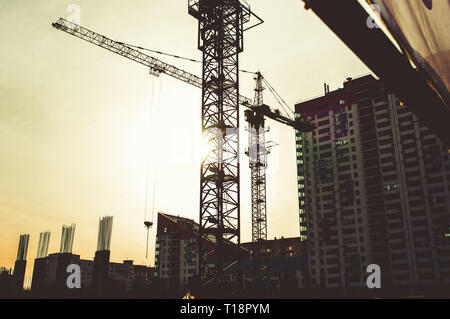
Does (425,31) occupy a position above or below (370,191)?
below

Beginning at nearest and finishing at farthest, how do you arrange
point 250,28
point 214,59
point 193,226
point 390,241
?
point 214,59
point 250,28
point 390,241
point 193,226

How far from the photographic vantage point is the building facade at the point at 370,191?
69188mm

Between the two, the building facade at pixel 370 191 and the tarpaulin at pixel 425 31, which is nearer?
the tarpaulin at pixel 425 31

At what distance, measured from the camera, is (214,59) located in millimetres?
32312

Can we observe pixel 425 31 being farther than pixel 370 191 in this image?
No

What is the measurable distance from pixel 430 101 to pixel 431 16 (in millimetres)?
1382

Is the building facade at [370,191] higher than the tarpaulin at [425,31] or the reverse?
higher

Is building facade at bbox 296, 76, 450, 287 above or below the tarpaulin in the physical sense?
above

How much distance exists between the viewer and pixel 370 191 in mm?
79250

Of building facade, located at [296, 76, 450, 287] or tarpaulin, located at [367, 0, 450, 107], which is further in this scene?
building facade, located at [296, 76, 450, 287]

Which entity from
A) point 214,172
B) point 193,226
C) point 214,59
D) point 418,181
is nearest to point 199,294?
point 214,172

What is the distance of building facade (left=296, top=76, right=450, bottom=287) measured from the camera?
69188 millimetres

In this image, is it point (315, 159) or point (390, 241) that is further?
point (315, 159)
